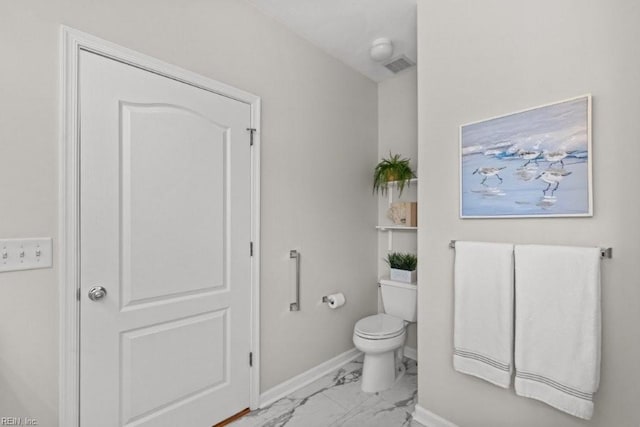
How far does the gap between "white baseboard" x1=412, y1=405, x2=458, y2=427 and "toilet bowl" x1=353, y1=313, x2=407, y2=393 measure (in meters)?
0.33

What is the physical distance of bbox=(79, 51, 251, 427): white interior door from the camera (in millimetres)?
1360

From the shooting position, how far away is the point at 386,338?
82.5 inches

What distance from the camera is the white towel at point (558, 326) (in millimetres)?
1221

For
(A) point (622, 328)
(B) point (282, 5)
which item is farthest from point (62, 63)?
(A) point (622, 328)

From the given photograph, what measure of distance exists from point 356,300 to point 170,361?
1570 millimetres

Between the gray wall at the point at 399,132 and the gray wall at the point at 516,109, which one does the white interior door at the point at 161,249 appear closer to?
the gray wall at the point at 516,109

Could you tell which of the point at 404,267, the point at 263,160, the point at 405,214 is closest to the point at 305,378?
the point at 404,267

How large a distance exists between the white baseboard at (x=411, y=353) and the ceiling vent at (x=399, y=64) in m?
2.51

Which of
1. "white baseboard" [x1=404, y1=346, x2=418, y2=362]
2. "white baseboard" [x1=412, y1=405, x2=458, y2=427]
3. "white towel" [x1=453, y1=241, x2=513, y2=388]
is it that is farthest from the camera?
"white baseboard" [x1=404, y1=346, x2=418, y2=362]

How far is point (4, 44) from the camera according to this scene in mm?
1156

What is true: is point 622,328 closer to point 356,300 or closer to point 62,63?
point 356,300

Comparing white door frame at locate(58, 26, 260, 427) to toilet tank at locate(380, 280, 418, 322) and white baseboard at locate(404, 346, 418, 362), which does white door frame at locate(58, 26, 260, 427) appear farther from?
white baseboard at locate(404, 346, 418, 362)

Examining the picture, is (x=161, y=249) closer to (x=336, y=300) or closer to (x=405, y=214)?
(x=336, y=300)

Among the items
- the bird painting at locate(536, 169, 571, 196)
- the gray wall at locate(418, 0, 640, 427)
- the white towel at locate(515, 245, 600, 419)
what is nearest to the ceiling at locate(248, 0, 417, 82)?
the gray wall at locate(418, 0, 640, 427)
